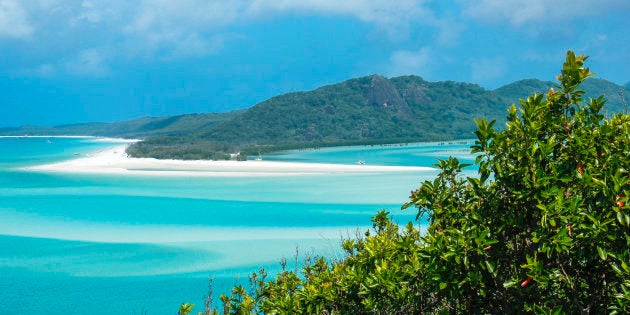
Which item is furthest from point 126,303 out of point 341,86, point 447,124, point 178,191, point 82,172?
point 341,86

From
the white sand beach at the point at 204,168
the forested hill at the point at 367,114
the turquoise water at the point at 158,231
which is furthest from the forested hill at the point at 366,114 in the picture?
the turquoise water at the point at 158,231

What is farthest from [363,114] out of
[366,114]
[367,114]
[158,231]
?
[158,231]

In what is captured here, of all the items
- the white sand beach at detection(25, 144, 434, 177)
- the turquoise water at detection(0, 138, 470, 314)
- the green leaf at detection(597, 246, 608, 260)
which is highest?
the green leaf at detection(597, 246, 608, 260)

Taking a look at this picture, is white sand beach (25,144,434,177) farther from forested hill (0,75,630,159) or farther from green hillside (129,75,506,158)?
green hillside (129,75,506,158)

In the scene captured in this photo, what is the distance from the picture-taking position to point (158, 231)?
1622 cm

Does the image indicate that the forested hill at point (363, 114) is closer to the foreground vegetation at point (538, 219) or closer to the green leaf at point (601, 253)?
the foreground vegetation at point (538, 219)

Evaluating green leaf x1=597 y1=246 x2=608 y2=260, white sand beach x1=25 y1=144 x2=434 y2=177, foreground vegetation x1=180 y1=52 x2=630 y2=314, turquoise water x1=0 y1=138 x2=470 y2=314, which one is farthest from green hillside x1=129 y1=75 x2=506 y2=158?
green leaf x1=597 y1=246 x2=608 y2=260

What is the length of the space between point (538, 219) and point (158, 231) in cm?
1500

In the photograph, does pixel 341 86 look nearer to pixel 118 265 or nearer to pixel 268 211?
pixel 268 211

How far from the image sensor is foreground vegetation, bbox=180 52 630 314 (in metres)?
2.09

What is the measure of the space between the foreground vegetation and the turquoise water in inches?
76.4

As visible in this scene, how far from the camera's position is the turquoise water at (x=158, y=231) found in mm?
10672

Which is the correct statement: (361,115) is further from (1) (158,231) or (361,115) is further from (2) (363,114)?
(1) (158,231)

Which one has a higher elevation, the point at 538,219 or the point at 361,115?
the point at 361,115
